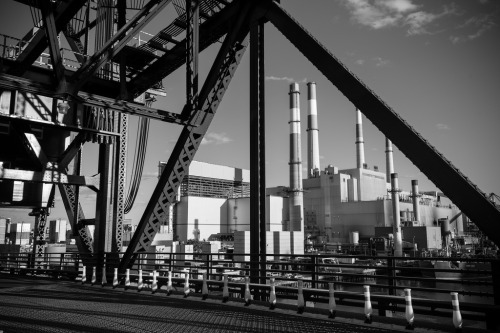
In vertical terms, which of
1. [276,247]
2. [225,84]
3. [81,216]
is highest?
[225,84]

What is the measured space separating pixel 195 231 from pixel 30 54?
5593 cm

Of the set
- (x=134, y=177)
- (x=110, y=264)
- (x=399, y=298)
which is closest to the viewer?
(x=399, y=298)

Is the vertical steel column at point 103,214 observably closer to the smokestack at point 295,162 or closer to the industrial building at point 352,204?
the smokestack at point 295,162

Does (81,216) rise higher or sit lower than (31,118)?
lower

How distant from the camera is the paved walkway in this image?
6973mm

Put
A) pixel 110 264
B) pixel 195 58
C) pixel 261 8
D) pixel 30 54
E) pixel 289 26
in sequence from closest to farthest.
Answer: pixel 289 26 → pixel 261 8 → pixel 195 58 → pixel 30 54 → pixel 110 264

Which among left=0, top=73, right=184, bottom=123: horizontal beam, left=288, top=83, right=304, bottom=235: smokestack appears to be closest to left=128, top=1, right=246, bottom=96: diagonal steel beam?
left=0, top=73, right=184, bottom=123: horizontal beam

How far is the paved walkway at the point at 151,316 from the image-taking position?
6.97 meters

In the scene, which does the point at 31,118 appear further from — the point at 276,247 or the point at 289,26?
the point at 276,247

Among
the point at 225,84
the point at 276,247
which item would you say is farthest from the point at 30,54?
the point at 276,247

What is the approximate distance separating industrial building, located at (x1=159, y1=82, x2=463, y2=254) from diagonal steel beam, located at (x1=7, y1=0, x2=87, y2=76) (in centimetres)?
5221

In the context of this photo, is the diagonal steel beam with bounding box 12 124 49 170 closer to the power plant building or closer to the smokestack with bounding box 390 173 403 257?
the power plant building

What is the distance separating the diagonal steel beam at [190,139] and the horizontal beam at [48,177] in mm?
5098

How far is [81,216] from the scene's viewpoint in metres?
17.4
